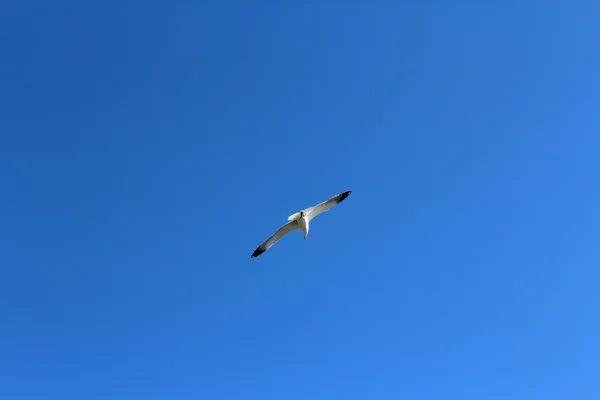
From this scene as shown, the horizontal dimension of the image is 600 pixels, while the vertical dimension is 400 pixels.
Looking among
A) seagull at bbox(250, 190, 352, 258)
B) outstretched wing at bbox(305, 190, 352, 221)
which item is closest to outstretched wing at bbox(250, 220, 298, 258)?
seagull at bbox(250, 190, 352, 258)

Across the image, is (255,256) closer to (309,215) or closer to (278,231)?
(278,231)

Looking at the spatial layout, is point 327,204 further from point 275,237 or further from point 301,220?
point 275,237

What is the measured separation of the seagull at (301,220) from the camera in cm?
2873

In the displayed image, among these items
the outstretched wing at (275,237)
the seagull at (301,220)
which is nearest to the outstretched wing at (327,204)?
the seagull at (301,220)

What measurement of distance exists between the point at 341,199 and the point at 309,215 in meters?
1.88

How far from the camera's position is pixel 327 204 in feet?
96.6

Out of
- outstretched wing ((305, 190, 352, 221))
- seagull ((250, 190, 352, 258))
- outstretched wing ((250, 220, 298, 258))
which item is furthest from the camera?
outstretched wing ((250, 220, 298, 258))

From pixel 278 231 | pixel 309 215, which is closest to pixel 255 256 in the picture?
pixel 278 231

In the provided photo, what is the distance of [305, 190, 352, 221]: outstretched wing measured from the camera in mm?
29219

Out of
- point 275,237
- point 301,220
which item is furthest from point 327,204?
point 275,237

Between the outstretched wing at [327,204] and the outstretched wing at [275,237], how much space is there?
100 cm

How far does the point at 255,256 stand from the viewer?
3131 centimetres

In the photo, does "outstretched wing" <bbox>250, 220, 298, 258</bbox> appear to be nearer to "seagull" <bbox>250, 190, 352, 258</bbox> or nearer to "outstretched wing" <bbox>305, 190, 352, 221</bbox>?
"seagull" <bbox>250, 190, 352, 258</bbox>

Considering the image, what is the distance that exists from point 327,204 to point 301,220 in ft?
5.64
